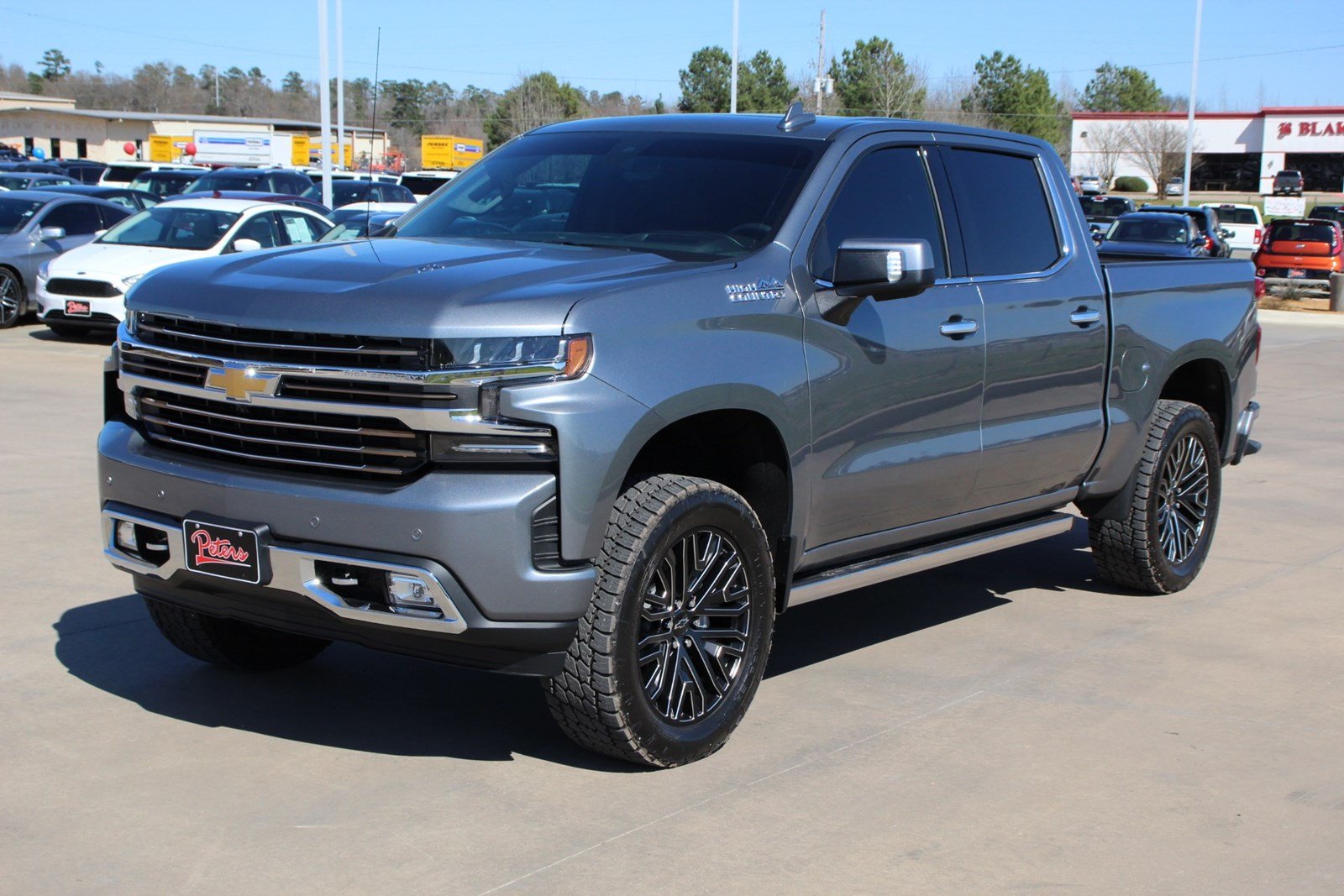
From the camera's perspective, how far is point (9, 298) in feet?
61.1

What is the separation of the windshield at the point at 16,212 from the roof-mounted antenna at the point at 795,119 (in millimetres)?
15758

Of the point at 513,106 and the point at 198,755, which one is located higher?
the point at 513,106

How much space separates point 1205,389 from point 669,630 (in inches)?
165

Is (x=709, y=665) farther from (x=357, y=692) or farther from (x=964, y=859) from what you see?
(x=357, y=692)

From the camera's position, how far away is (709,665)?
4.78 m

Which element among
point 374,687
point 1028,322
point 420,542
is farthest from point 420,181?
point 420,542

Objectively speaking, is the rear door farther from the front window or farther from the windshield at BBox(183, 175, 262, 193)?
the windshield at BBox(183, 175, 262, 193)

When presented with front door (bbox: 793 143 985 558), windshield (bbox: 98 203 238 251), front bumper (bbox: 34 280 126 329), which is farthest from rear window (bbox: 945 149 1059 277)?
windshield (bbox: 98 203 238 251)

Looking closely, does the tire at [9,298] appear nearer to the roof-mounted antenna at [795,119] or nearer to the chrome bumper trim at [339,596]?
the roof-mounted antenna at [795,119]

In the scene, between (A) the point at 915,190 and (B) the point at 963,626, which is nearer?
(A) the point at 915,190

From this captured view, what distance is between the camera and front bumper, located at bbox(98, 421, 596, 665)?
13.4 feet

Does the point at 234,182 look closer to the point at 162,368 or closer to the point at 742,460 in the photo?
the point at 162,368

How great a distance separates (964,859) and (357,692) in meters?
2.35

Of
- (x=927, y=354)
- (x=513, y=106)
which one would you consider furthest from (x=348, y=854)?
(x=513, y=106)
